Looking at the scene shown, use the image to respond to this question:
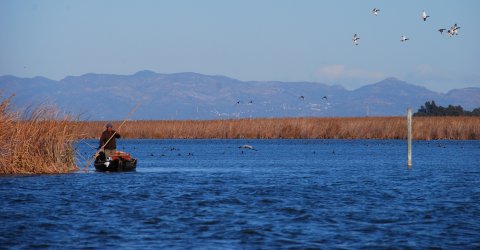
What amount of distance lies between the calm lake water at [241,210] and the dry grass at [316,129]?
120 feet

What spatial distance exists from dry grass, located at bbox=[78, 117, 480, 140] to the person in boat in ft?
121

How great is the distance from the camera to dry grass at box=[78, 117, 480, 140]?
Result: 74.3 meters

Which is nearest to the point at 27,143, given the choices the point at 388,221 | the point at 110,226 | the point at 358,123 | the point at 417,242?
the point at 110,226

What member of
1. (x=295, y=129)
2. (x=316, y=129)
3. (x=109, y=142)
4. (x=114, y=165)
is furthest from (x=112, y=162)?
(x=316, y=129)

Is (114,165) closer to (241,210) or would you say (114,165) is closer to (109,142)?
(109,142)

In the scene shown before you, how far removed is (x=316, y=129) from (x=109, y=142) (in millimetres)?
44566

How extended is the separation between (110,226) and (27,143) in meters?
11.8

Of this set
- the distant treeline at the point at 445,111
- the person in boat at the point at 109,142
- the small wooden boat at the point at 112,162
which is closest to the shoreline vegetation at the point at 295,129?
the person in boat at the point at 109,142

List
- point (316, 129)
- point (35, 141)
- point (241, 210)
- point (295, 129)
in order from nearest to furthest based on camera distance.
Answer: point (241, 210), point (35, 141), point (316, 129), point (295, 129)

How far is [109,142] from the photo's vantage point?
3541cm

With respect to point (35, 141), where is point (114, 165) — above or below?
below

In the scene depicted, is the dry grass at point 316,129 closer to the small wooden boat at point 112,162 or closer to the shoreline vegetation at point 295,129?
the shoreline vegetation at point 295,129

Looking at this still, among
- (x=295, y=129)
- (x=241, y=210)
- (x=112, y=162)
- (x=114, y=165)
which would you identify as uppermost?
(x=295, y=129)

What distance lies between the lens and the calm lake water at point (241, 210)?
18094 millimetres
